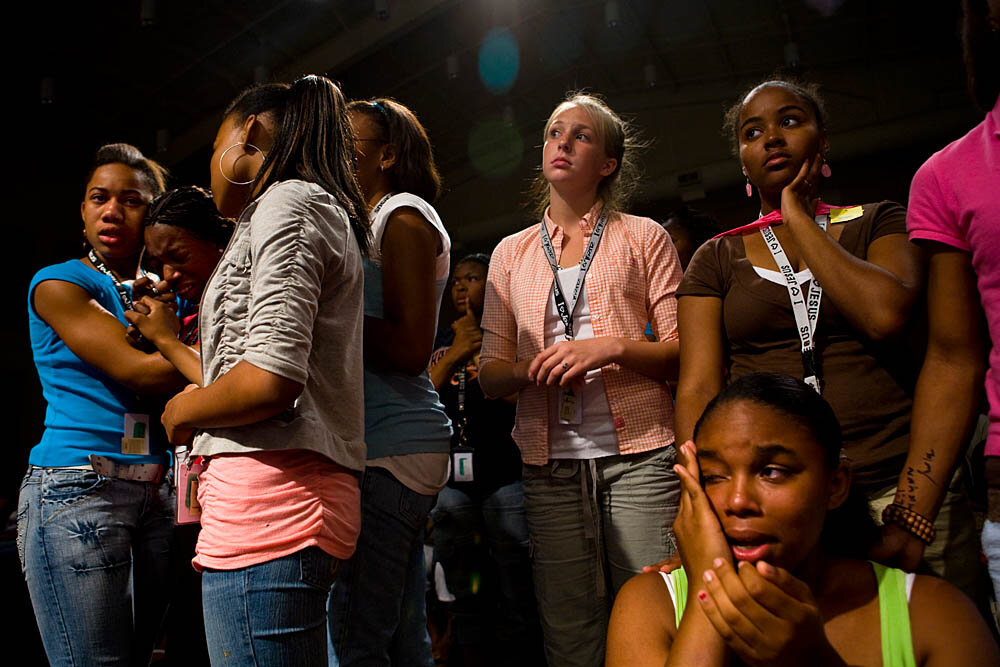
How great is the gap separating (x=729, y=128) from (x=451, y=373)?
159cm

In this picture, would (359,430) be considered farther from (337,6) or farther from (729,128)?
(337,6)

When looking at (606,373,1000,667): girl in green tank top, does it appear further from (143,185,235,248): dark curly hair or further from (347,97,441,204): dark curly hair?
(143,185,235,248): dark curly hair

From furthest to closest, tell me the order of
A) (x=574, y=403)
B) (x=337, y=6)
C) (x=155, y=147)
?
1. (x=155, y=147)
2. (x=337, y=6)
3. (x=574, y=403)

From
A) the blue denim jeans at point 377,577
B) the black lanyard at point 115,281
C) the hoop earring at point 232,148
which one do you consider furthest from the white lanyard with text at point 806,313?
the black lanyard at point 115,281

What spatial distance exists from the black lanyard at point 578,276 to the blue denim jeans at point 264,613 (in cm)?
107

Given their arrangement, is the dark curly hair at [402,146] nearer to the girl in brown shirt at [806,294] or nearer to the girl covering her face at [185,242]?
the girl covering her face at [185,242]

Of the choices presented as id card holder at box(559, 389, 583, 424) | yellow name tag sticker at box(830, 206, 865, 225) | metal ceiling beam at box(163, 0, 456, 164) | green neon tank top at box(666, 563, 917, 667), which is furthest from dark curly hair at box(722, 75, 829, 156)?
metal ceiling beam at box(163, 0, 456, 164)

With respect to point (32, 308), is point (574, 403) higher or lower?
lower

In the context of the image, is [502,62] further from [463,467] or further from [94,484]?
[94,484]

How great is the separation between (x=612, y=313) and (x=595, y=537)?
60cm

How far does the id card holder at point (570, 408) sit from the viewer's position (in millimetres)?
1898

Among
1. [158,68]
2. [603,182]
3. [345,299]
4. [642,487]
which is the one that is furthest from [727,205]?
[345,299]

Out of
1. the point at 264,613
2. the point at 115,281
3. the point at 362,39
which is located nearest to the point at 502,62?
the point at 362,39

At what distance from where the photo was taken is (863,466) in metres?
1.34
